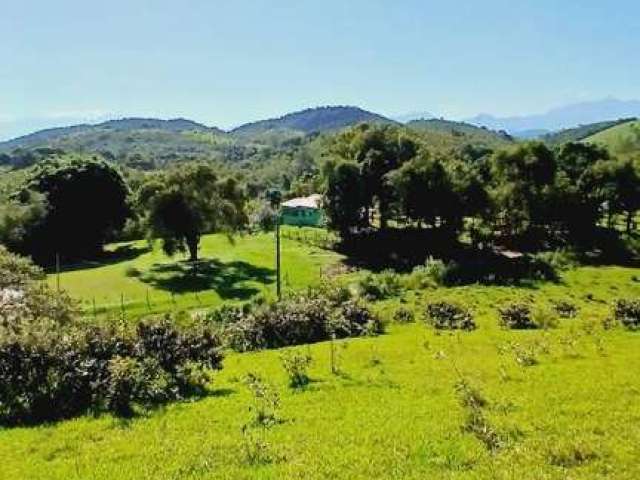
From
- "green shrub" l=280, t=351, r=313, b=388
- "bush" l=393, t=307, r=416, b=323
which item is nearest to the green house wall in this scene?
"bush" l=393, t=307, r=416, b=323

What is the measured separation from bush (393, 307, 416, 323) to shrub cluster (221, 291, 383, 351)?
12.0 feet

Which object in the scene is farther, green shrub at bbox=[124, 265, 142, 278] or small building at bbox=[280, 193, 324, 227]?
small building at bbox=[280, 193, 324, 227]

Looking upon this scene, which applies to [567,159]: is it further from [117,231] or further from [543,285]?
[117,231]

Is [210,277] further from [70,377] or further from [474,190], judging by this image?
[70,377]

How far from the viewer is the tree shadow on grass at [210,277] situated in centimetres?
6575

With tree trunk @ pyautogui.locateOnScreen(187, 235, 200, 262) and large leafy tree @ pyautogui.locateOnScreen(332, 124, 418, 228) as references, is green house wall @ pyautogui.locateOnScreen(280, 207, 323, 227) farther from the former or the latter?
tree trunk @ pyautogui.locateOnScreen(187, 235, 200, 262)

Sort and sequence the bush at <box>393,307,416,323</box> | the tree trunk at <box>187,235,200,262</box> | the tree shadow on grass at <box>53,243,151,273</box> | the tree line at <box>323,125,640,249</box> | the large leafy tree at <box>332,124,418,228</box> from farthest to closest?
1. the large leafy tree at <box>332,124,418,228</box>
2. the tree shadow on grass at <box>53,243,151,273</box>
3. the tree line at <box>323,125,640,249</box>
4. the tree trunk at <box>187,235,200,262</box>
5. the bush at <box>393,307,416,323</box>

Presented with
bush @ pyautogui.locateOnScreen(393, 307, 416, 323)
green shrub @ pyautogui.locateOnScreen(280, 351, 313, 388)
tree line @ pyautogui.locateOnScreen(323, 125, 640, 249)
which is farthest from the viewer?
tree line @ pyautogui.locateOnScreen(323, 125, 640, 249)

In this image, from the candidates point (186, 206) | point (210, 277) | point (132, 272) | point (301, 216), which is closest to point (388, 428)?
point (210, 277)

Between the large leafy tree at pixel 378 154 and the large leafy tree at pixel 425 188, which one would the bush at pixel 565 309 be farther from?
the large leafy tree at pixel 378 154

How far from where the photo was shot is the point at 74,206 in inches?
3627

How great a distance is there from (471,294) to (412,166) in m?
25.5

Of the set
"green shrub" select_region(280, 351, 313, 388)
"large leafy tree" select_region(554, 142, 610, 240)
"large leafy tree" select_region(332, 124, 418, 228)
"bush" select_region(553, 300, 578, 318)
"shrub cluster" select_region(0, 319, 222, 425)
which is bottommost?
"bush" select_region(553, 300, 578, 318)

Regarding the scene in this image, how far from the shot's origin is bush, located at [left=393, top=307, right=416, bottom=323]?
47.8m
